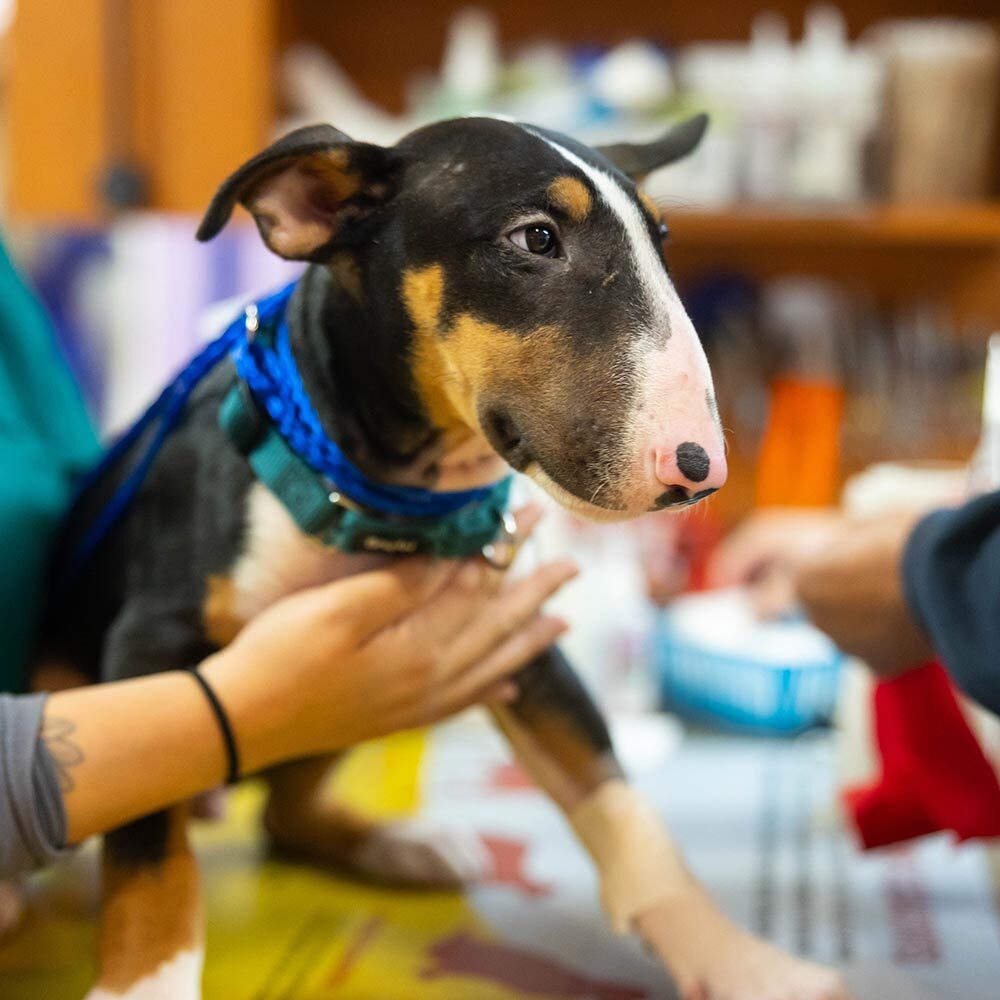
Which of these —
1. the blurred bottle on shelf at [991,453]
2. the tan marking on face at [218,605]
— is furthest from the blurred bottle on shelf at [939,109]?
the tan marking on face at [218,605]

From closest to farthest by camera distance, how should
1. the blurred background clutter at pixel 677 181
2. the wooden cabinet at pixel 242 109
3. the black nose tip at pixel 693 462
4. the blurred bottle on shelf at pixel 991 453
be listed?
the black nose tip at pixel 693 462 → the blurred bottle on shelf at pixel 991 453 → the blurred background clutter at pixel 677 181 → the wooden cabinet at pixel 242 109

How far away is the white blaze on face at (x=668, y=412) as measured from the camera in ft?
2.00

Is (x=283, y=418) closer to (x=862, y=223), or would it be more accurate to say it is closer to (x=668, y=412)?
(x=668, y=412)

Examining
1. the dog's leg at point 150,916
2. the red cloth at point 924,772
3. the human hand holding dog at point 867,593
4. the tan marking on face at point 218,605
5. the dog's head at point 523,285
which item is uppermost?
the dog's head at point 523,285

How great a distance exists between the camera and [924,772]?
0.95 m

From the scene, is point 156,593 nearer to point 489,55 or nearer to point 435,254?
point 435,254

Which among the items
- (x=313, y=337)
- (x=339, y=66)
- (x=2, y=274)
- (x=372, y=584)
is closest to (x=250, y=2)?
(x=339, y=66)

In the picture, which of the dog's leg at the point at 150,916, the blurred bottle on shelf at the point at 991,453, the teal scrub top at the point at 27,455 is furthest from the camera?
the blurred bottle on shelf at the point at 991,453

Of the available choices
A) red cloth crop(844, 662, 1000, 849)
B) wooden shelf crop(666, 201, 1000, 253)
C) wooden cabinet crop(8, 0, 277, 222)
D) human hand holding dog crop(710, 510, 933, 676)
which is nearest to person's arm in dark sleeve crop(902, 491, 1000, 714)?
human hand holding dog crop(710, 510, 933, 676)

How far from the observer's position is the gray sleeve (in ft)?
2.18

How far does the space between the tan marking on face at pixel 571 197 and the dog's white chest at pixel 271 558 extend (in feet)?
0.89

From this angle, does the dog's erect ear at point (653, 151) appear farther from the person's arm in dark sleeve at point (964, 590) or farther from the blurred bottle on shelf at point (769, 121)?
the blurred bottle on shelf at point (769, 121)

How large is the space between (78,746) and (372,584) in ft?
0.67

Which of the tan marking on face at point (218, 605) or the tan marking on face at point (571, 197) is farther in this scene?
the tan marking on face at point (218, 605)
